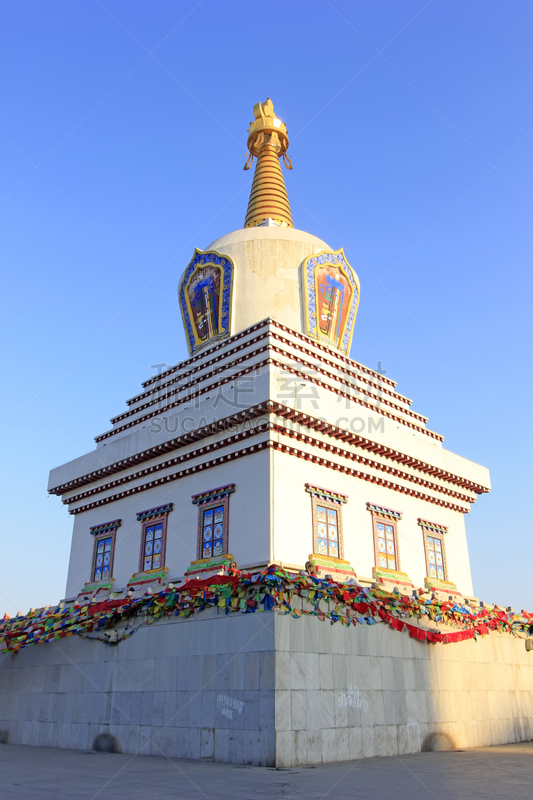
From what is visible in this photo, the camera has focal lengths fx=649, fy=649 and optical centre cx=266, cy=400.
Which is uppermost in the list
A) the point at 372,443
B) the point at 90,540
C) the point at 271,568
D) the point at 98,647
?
the point at 372,443

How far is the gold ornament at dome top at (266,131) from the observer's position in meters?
26.7

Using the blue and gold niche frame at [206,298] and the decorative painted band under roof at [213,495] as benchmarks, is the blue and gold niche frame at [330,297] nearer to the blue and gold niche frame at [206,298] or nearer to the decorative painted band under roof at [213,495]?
the blue and gold niche frame at [206,298]

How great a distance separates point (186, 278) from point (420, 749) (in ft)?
52.6

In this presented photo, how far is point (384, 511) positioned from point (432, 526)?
7.58 feet

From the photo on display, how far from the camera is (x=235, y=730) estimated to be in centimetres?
1034

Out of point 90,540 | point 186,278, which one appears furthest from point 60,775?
point 186,278

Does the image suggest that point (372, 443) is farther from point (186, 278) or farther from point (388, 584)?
point (186, 278)

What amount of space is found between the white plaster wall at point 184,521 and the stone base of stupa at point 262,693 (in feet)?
9.92

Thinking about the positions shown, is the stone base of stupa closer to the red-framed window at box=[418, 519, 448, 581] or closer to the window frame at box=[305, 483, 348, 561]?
the window frame at box=[305, 483, 348, 561]

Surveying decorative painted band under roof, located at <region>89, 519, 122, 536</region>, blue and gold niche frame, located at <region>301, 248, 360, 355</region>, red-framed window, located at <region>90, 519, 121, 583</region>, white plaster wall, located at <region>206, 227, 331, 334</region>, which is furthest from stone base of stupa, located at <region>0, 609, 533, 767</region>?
white plaster wall, located at <region>206, 227, 331, 334</region>

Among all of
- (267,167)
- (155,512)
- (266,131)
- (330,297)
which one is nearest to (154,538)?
(155,512)

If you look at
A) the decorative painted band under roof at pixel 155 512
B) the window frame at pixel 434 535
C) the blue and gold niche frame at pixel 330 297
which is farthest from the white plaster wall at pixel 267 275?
the window frame at pixel 434 535

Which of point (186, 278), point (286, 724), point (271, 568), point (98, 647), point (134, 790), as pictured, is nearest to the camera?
point (134, 790)

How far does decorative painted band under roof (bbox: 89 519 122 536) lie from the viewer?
61.0ft
